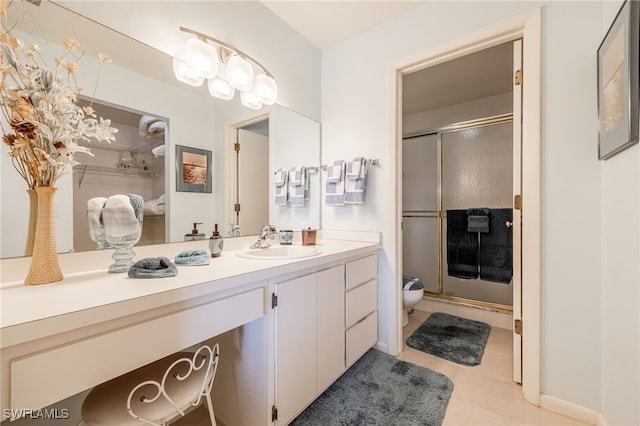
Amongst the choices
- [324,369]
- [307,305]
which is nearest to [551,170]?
[307,305]

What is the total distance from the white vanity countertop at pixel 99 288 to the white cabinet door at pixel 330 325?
0.52 ft

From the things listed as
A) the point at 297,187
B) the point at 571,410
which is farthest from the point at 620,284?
the point at 297,187

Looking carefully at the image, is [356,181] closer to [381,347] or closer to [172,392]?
[381,347]

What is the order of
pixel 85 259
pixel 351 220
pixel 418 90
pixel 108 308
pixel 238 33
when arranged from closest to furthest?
1. pixel 108 308
2. pixel 85 259
3. pixel 238 33
4. pixel 351 220
5. pixel 418 90

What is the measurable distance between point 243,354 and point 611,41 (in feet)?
6.60

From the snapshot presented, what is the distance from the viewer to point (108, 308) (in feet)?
2.17

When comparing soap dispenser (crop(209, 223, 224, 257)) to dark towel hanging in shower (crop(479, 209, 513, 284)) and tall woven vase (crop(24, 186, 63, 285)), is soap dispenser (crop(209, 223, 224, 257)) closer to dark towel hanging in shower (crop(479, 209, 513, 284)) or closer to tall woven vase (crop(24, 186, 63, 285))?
tall woven vase (crop(24, 186, 63, 285))

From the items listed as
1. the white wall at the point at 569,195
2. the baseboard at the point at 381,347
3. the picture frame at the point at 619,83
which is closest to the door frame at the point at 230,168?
the baseboard at the point at 381,347

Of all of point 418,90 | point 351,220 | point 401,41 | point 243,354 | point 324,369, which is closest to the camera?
point 243,354

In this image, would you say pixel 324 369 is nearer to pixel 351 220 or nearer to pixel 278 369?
pixel 278 369

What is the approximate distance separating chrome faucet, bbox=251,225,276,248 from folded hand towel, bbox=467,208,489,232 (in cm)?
209

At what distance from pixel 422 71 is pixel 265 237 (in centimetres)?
207

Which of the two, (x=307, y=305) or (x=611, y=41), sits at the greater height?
(x=611, y=41)

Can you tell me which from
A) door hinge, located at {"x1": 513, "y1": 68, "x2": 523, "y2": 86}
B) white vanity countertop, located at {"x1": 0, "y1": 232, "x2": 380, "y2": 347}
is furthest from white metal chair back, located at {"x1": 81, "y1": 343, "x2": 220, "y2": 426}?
door hinge, located at {"x1": 513, "y1": 68, "x2": 523, "y2": 86}
